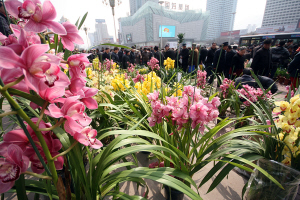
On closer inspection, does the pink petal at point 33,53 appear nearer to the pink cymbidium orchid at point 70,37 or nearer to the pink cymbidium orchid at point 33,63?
the pink cymbidium orchid at point 33,63

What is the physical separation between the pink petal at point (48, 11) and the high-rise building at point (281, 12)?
80.0 metres

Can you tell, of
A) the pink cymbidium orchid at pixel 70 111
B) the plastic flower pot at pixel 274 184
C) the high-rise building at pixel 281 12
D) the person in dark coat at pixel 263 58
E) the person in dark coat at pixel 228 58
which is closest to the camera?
the pink cymbidium orchid at pixel 70 111

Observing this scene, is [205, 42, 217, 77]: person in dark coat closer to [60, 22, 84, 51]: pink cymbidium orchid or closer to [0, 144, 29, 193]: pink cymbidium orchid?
[60, 22, 84, 51]: pink cymbidium orchid

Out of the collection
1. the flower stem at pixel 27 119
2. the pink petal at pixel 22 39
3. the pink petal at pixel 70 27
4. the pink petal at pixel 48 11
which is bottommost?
the flower stem at pixel 27 119

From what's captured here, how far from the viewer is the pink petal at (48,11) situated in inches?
15.3

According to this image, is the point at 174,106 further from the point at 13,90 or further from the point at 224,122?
the point at 13,90

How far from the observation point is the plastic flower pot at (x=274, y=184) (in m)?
0.89

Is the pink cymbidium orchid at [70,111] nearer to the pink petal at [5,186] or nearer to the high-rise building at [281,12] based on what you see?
the pink petal at [5,186]

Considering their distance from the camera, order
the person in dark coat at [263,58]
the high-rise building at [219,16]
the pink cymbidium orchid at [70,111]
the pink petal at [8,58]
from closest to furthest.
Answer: the pink petal at [8,58]
the pink cymbidium orchid at [70,111]
the person in dark coat at [263,58]
the high-rise building at [219,16]

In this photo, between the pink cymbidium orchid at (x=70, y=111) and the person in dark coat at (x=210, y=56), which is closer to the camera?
the pink cymbidium orchid at (x=70, y=111)

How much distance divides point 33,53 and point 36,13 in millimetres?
132

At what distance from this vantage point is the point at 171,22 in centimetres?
4956

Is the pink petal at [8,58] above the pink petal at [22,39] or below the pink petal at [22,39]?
below

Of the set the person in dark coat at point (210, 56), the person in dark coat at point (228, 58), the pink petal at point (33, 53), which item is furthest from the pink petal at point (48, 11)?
the person in dark coat at point (210, 56)
